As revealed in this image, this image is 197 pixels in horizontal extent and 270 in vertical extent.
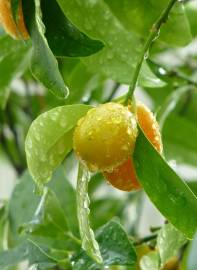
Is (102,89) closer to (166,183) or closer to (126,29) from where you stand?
(126,29)

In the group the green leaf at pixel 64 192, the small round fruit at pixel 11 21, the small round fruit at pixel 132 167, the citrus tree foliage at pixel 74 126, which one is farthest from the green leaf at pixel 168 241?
the green leaf at pixel 64 192

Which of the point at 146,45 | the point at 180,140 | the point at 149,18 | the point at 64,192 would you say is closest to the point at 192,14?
the point at 180,140

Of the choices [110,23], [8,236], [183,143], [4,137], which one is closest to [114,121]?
[110,23]

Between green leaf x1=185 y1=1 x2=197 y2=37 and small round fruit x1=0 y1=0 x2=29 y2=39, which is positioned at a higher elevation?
small round fruit x1=0 y1=0 x2=29 y2=39

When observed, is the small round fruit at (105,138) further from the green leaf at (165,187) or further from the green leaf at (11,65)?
the green leaf at (11,65)

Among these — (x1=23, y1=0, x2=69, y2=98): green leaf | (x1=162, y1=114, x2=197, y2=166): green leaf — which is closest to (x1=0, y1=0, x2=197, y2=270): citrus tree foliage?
(x1=23, y1=0, x2=69, y2=98): green leaf

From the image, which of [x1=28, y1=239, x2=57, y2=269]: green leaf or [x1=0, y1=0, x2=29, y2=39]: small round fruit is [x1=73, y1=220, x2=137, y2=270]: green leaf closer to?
[x1=28, y1=239, x2=57, y2=269]: green leaf

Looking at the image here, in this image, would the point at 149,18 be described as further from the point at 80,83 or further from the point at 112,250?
the point at 80,83
